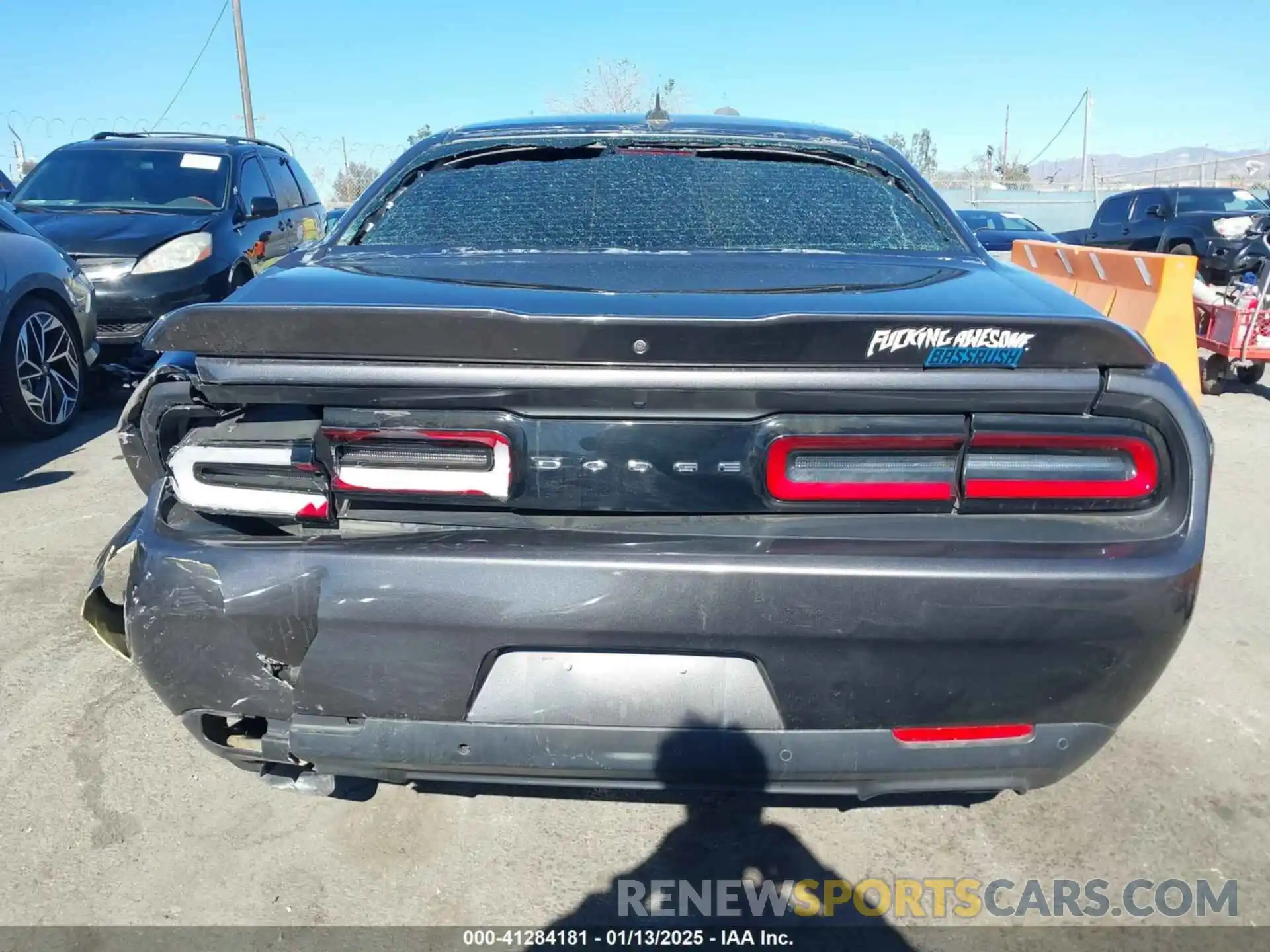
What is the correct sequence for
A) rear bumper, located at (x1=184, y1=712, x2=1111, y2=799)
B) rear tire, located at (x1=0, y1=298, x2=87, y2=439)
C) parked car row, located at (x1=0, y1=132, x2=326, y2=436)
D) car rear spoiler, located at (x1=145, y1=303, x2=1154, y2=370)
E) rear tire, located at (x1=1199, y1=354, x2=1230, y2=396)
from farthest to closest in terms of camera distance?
rear tire, located at (x1=1199, y1=354, x2=1230, y2=396), parked car row, located at (x1=0, y1=132, x2=326, y2=436), rear tire, located at (x1=0, y1=298, x2=87, y2=439), rear bumper, located at (x1=184, y1=712, x2=1111, y2=799), car rear spoiler, located at (x1=145, y1=303, x2=1154, y2=370)

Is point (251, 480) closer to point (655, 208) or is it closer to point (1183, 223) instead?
point (655, 208)

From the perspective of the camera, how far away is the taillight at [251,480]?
5.69ft

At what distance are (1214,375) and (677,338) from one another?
7.26 m

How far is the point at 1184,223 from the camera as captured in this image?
1598 centimetres

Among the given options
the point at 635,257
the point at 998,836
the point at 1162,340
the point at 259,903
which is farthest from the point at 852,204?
the point at 1162,340

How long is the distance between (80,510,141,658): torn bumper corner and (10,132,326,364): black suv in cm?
498

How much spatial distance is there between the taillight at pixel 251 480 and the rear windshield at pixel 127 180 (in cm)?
656

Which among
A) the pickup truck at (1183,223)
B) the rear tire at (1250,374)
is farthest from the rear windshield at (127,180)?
the pickup truck at (1183,223)

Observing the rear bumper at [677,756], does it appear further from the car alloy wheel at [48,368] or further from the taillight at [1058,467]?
the car alloy wheel at [48,368]

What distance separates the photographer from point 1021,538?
1693 millimetres

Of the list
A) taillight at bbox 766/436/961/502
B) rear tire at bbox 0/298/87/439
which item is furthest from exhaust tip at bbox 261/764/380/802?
rear tire at bbox 0/298/87/439

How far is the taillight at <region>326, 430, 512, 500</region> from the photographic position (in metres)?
1.69

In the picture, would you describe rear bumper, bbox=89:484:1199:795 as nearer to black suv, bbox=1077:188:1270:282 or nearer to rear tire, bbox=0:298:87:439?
rear tire, bbox=0:298:87:439

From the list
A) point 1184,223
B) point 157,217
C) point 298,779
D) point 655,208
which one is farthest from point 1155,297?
point 1184,223
